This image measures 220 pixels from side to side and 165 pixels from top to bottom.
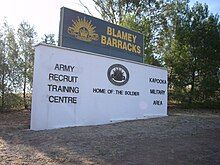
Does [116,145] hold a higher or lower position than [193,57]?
lower

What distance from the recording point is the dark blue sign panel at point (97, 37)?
1266 centimetres

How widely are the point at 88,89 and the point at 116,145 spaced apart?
4524 millimetres

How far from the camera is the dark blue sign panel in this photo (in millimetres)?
12664

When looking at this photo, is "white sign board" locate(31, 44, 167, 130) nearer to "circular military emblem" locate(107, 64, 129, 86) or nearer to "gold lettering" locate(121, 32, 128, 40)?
"circular military emblem" locate(107, 64, 129, 86)

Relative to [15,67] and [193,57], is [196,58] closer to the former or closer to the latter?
[193,57]

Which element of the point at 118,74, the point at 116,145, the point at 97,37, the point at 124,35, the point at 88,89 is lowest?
the point at 116,145

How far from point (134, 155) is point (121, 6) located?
23496mm

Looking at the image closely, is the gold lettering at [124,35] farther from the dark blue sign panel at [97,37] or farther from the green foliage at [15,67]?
the green foliage at [15,67]

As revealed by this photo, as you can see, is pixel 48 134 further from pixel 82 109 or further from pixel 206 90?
pixel 206 90

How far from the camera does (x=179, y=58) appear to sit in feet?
73.1

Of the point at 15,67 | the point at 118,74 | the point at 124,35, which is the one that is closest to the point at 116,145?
the point at 118,74

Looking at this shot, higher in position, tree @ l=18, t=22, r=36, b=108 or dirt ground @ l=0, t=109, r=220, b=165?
tree @ l=18, t=22, r=36, b=108

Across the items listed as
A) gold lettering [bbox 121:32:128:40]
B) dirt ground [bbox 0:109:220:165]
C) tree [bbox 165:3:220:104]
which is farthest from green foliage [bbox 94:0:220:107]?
dirt ground [bbox 0:109:220:165]

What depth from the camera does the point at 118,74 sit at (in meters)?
14.2
